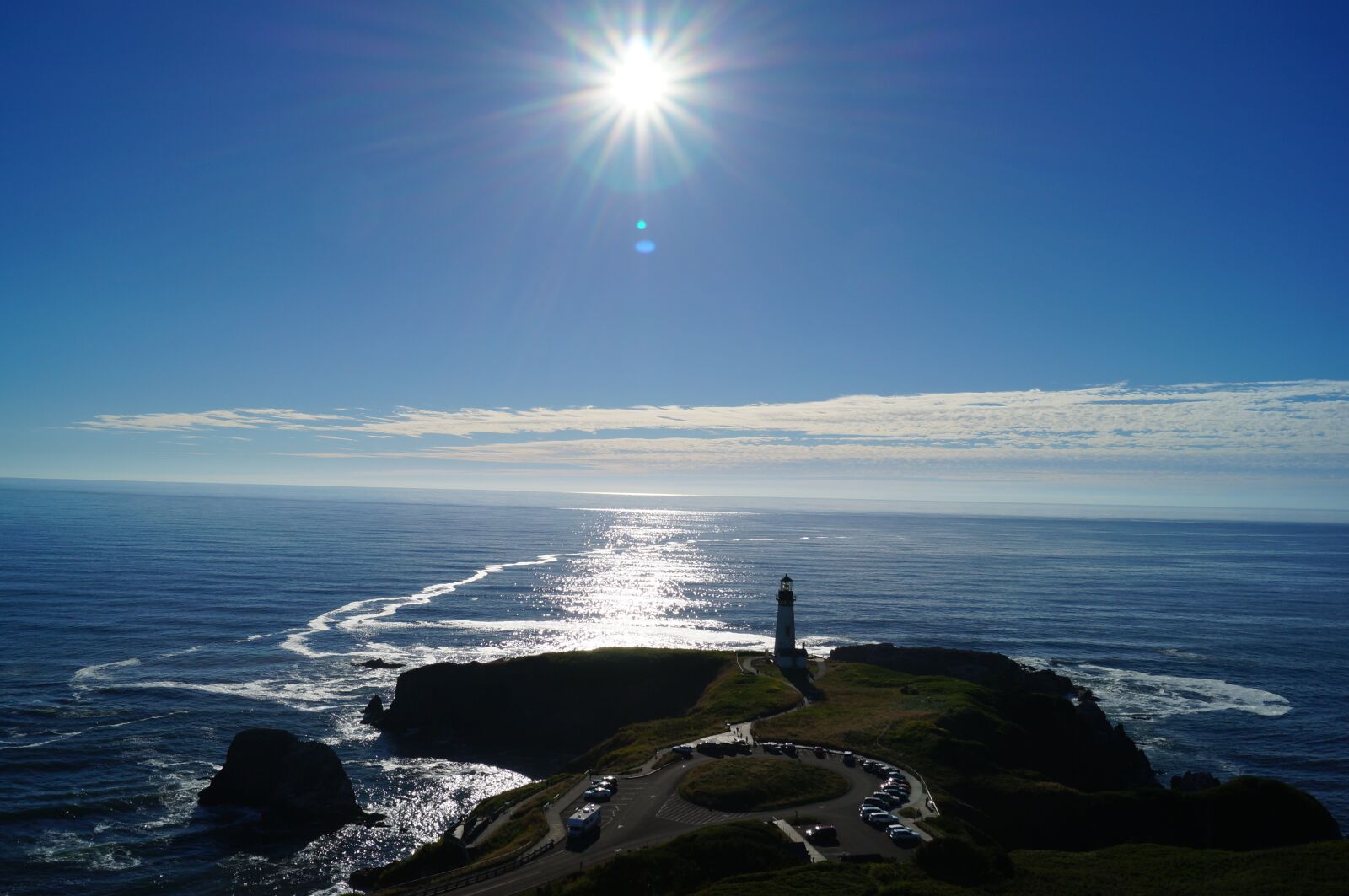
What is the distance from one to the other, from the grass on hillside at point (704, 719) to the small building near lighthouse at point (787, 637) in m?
6.67

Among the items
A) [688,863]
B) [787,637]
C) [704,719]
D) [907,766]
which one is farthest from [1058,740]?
[688,863]

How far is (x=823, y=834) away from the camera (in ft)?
113

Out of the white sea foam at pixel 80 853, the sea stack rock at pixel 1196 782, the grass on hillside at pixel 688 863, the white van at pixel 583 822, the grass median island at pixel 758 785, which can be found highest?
the grass on hillside at pixel 688 863

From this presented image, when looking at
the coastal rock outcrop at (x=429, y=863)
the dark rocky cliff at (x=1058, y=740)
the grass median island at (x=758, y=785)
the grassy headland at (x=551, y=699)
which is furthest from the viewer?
the grassy headland at (x=551, y=699)

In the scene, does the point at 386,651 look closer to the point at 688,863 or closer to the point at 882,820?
the point at 688,863

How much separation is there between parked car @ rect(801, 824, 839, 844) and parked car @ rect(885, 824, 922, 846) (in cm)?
246

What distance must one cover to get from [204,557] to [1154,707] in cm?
17673

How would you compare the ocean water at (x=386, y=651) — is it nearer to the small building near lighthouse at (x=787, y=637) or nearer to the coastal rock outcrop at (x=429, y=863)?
the coastal rock outcrop at (x=429, y=863)

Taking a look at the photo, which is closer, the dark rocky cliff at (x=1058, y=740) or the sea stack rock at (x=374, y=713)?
the dark rocky cliff at (x=1058, y=740)

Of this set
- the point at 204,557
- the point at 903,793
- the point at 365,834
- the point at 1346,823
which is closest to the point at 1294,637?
the point at 1346,823

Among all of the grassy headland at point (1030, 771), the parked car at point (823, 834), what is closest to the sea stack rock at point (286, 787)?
the grassy headland at point (1030, 771)

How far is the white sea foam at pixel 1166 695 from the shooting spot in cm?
7600

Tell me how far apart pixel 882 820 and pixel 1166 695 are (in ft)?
202

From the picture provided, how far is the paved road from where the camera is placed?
1257 inches
